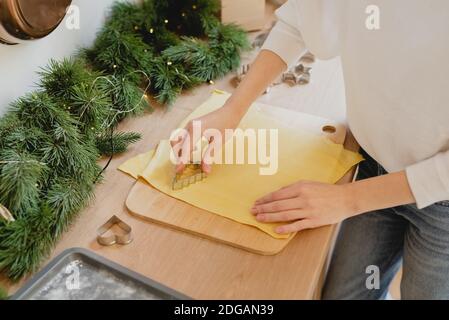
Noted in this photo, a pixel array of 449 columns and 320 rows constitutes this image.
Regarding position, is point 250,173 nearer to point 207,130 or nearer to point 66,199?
point 207,130

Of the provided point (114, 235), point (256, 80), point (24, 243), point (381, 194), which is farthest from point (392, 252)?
point (24, 243)

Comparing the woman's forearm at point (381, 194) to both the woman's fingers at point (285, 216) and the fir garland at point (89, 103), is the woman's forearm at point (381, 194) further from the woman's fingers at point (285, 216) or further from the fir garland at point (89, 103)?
the fir garland at point (89, 103)

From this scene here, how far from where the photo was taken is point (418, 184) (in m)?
0.65

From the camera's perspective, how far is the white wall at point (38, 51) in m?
0.76

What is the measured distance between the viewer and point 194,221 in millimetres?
659

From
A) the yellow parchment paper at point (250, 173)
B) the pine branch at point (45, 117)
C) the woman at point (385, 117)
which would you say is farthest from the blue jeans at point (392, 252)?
the pine branch at point (45, 117)

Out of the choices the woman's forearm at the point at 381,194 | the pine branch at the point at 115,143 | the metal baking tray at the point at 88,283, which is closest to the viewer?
the metal baking tray at the point at 88,283

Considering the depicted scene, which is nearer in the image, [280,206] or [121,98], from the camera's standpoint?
[280,206]

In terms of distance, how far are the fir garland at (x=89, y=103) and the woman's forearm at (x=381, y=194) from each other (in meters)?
0.38

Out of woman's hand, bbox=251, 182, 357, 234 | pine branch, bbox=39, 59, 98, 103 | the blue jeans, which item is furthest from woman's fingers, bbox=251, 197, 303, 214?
pine branch, bbox=39, 59, 98, 103

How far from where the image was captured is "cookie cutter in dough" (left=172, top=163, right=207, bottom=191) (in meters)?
0.71

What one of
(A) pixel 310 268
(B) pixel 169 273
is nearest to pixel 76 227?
(B) pixel 169 273

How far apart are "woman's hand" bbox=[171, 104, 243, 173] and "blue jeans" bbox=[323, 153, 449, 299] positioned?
0.26 meters

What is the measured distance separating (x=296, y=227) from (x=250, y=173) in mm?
136
